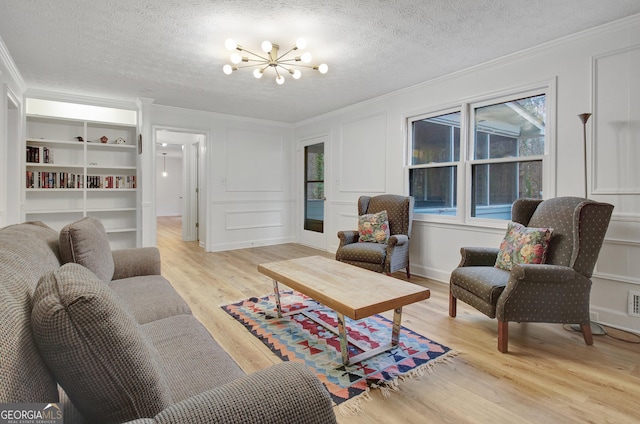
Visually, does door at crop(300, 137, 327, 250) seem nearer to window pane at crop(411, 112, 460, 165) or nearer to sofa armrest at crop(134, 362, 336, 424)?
window pane at crop(411, 112, 460, 165)

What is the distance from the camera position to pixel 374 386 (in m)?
1.83

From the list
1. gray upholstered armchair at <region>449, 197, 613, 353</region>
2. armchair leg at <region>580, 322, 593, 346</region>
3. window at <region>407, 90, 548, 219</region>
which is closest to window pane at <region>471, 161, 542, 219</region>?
window at <region>407, 90, 548, 219</region>

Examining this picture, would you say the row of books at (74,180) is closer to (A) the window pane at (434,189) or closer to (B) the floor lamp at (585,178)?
(A) the window pane at (434,189)

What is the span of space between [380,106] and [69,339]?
4.56 m

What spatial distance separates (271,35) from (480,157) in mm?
2502

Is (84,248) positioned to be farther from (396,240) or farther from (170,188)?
(170,188)

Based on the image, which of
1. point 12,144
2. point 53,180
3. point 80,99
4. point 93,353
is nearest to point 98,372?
point 93,353

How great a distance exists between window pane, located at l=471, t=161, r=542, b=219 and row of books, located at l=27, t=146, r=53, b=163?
5.44 m

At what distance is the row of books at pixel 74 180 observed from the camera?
4.38m

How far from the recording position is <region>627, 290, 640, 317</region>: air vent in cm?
254

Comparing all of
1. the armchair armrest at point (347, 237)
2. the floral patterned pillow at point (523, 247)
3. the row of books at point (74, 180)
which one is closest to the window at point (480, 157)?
the floral patterned pillow at point (523, 247)

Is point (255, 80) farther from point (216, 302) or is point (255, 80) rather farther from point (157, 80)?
point (216, 302)

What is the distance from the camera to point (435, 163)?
4.09m

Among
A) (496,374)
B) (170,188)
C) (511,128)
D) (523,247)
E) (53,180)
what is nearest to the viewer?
(496,374)
